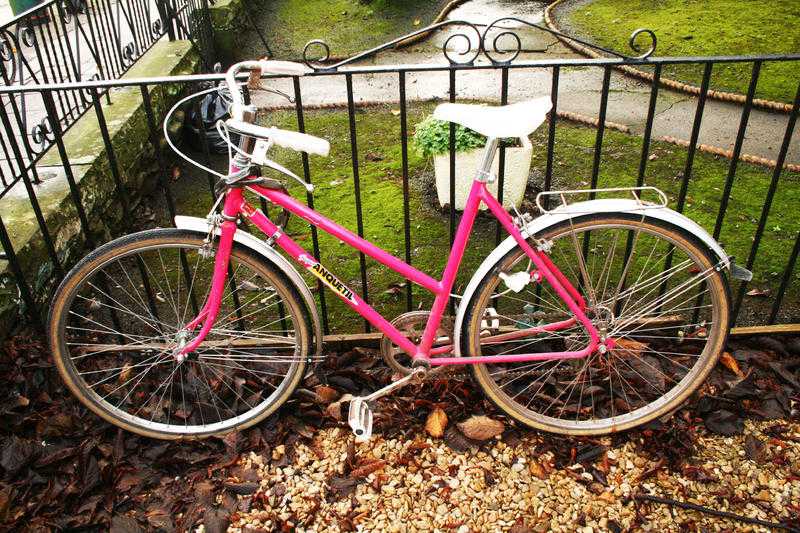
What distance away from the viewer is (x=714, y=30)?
8422mm

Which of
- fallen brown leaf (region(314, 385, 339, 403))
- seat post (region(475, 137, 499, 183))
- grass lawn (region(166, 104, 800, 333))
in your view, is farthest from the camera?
grass lawn (region(166, 104, 800, 333))

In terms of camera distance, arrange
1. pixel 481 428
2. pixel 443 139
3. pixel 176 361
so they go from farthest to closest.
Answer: pixel 443 139
pixel 176 361
pixel 481 428

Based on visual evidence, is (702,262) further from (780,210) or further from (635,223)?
(780,210)

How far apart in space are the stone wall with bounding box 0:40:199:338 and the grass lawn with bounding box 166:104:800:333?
0.53 metres

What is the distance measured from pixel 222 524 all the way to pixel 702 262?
88.0 inches

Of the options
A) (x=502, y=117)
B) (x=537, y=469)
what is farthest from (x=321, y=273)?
(x=537, y=469)

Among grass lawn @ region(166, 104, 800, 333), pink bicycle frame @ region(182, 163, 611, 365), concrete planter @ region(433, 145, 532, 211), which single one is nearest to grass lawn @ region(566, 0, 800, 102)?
grass lawn @ region(166, 104, 800, 333)

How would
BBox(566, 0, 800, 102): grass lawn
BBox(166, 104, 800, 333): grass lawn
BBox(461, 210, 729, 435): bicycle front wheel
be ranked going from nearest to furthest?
BBox(461, 210, 729, 435): bicycle front wheel
BBox(166, 104, 800, 333): grass lawn
BBox(566, 0, 800, 102): grass lawn

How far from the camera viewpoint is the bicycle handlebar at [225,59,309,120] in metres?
2.25

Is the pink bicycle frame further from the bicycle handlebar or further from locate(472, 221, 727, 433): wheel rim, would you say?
the bicycle handlebar

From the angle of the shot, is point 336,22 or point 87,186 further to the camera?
point 336,22

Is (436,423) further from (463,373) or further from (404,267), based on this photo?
(404,267)

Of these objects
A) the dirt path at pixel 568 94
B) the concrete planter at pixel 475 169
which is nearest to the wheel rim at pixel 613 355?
the concrete planter at pixel 475 169

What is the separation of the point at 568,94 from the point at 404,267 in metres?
5.19
